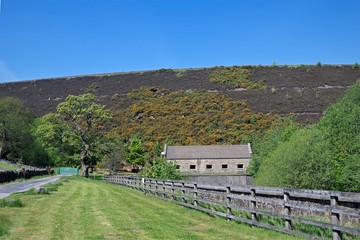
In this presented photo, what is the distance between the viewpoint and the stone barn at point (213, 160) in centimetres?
6862

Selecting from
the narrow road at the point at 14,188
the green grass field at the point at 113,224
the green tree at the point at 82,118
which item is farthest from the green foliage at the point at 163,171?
the green tree at the point at 82,118

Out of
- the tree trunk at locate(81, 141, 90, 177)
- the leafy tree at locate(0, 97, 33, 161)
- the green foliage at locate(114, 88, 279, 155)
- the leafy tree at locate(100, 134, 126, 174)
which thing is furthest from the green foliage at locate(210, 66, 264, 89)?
the tree trunk at locate(81, 141, 90, 177)

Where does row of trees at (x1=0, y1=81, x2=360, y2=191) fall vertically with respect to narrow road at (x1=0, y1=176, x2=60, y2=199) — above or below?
above

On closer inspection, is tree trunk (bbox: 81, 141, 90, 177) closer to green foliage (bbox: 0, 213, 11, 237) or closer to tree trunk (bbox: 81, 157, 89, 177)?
tree trunk (bbox: 81, 157, 89, 177)

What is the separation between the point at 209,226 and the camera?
1098 cm

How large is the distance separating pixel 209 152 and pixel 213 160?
1.84 metres

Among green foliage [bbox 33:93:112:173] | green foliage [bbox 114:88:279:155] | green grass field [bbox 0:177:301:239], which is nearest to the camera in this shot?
green grass field [bbox 0:177:301:239]

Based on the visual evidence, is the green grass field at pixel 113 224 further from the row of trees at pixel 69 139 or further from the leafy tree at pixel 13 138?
the leafy tree at pixel 13 138

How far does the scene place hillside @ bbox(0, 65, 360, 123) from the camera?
9275cm

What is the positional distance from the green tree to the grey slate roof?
15.3m

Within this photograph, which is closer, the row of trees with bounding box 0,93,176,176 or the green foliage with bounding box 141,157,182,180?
the green foliage with bounding box 141,157,182,180

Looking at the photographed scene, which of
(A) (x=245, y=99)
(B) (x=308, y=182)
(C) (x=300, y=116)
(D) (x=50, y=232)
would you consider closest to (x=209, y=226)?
(D) (x=50, y=232)

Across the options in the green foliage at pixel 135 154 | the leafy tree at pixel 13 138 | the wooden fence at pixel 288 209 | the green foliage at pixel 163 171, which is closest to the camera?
the wooden fence at pixel 288 209

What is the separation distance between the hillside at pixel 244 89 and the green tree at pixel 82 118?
4236 centimetres
